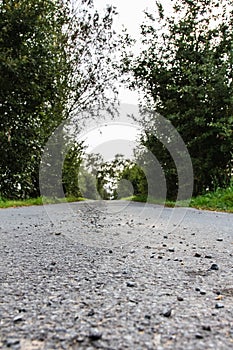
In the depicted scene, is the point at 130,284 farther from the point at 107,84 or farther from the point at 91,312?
the point at 107,84

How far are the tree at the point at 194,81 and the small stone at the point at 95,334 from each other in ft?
26.9

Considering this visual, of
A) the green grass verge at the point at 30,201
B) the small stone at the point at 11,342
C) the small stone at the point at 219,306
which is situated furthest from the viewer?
the green grass verge at the point at 30,201

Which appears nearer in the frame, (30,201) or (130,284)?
(130,284)

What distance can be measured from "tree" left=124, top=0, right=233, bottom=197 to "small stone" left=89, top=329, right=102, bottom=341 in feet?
26.9

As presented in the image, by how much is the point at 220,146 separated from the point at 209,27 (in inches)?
146

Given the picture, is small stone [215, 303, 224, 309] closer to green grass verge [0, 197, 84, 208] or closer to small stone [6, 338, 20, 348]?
small stone [6, 338, 20, 348]

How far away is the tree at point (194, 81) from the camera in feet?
31.3

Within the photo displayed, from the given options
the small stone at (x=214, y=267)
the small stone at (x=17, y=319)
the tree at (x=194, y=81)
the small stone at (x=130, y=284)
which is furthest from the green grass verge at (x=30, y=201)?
the small stone at (x=17, y=319)

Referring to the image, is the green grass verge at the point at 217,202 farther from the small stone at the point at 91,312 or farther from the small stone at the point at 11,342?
the small stone at the point at 11,342

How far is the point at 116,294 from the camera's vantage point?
5.12ft

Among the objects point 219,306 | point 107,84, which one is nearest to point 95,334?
point 219,306

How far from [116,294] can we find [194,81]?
9.01 meters

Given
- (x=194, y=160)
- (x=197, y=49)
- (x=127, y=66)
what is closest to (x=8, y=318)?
(x=194, y=160)

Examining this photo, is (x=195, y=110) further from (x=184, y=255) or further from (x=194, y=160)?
(x=184, y=255)
